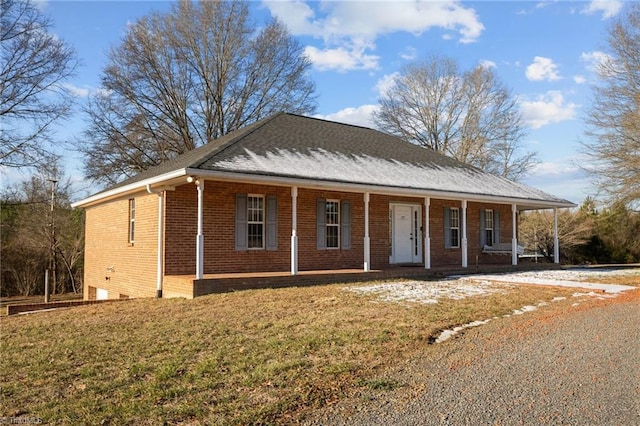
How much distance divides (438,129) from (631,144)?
15.4 metres

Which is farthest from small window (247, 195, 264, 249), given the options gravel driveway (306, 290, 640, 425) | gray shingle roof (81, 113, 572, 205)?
gravel driveway (306, 290, 640, 425)

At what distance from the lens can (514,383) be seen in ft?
15.2

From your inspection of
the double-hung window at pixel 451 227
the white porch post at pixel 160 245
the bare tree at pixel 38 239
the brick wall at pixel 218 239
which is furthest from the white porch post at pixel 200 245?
the bare tree at pixel 38 239

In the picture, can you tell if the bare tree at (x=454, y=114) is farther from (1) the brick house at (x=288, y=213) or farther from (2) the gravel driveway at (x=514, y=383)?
(2) the gravel driveway at (x=514, y=383)

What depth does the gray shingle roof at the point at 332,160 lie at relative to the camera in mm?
12648

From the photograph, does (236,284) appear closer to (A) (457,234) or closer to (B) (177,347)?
(B) (177,347)

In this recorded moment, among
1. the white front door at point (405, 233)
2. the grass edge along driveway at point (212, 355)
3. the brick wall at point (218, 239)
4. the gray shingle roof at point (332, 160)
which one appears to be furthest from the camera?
the white front door at point (405, 233)

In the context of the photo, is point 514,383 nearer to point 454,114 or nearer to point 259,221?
point 259,221

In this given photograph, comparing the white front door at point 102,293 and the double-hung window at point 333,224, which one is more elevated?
the double-hung window at point 333,224

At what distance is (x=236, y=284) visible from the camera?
36.5ft

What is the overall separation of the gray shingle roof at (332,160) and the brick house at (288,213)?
0.24 ft

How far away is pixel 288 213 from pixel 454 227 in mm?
7097

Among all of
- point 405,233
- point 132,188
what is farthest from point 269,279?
point 405,233

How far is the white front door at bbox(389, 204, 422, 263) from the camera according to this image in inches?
647
